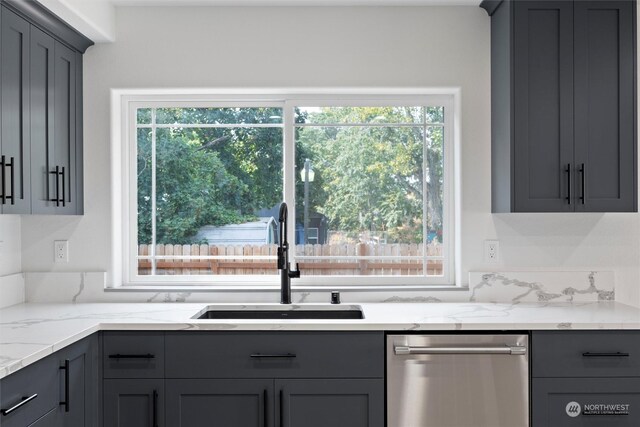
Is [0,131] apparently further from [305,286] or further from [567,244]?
[567,244]

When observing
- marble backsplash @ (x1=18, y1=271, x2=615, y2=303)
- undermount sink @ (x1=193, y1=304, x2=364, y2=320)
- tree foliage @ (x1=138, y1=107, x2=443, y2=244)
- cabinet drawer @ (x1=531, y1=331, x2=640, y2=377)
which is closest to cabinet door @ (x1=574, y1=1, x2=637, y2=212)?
marble backsplash @ (x1=18, y1=271, x2=615, y2=303)

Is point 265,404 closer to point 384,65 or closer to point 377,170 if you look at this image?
point 377,170

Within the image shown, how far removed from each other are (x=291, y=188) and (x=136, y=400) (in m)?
1.31

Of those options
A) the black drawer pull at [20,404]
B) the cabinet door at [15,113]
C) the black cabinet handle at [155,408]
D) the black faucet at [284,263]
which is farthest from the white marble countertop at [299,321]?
the cabinet door at [15,113]

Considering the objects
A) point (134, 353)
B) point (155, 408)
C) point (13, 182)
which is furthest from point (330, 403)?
point (13, 182)

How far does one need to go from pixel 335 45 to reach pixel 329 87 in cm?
22

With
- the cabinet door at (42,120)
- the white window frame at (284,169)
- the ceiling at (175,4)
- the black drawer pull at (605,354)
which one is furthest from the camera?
the white window frame at (284,169)

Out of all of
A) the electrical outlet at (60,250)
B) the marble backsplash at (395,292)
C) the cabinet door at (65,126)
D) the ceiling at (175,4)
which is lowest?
the marble backsplash at (395,292)

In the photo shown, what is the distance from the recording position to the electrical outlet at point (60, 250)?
3.02m

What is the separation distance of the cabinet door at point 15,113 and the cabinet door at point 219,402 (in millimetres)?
994

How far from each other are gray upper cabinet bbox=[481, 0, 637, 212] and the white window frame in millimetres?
447

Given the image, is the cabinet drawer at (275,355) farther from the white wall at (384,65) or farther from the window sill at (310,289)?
the white wall at (384,65)

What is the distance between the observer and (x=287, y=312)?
2.91 metres

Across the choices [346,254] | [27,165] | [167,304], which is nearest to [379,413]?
[346,254]
